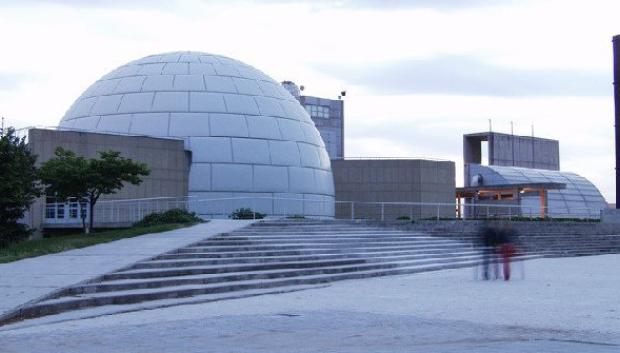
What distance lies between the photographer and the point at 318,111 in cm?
8638

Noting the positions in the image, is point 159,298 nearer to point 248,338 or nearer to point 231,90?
point 248,338

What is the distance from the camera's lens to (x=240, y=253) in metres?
22.4

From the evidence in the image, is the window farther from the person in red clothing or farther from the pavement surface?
the pavement surface

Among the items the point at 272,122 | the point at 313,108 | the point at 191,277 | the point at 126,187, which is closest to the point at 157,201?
the point at 126,187

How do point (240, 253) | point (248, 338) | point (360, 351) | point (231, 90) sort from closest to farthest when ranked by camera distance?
point (360, 351) → point (248, 338) → point (240, 253) → point (231, 90)

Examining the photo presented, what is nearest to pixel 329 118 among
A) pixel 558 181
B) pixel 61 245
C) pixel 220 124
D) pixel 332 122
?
pixel 332 122

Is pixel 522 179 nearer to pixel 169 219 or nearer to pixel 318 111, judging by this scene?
pixel 318 111

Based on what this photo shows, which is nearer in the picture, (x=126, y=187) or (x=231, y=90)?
(x=126, y=187)

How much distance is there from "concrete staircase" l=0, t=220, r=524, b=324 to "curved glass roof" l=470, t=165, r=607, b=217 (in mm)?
45659

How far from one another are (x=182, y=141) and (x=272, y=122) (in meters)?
4.97

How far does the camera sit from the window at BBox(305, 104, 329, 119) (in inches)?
3354

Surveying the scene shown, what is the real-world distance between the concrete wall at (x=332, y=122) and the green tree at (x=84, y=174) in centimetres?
5464

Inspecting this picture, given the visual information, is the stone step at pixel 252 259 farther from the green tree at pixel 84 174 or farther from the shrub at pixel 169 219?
the green tree at pixel 84 174

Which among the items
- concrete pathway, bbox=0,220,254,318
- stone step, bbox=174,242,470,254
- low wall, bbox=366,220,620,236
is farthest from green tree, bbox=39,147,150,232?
low wall, bbox=366,220,620,236
